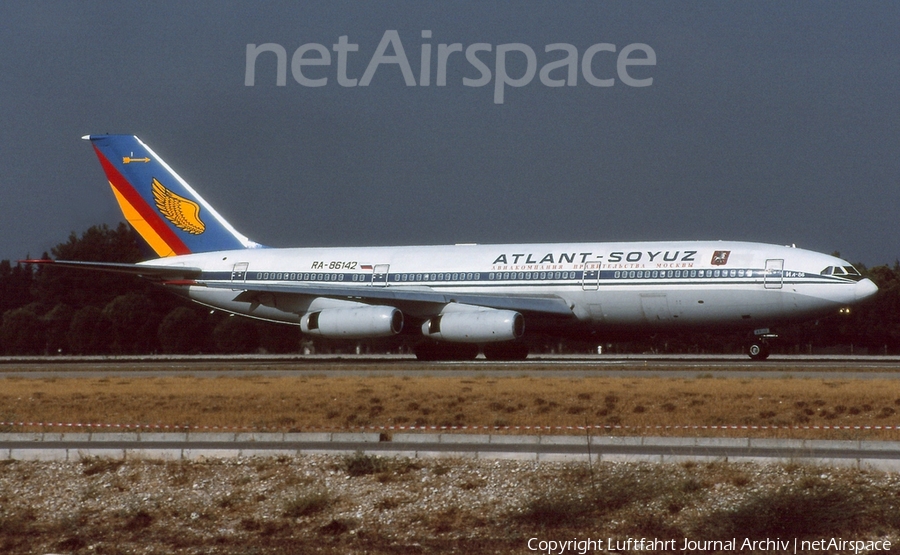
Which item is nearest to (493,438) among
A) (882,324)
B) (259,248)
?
(259,248)

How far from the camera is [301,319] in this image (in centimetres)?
4306

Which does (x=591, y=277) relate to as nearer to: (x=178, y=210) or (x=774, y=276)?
(x=774, y=276)

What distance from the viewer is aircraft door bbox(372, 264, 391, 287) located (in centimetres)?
4319

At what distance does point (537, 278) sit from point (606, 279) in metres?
2.52

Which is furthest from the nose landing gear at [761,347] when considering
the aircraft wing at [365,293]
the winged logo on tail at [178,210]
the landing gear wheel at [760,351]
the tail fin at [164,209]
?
the winged logo on tail at [178,210]

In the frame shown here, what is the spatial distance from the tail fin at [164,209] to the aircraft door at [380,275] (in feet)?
22.7

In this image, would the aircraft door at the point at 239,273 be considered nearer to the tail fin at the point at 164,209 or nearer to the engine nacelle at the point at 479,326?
the tail fin at the point at 164,209

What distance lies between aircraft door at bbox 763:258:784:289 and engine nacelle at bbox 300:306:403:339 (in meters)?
12.3

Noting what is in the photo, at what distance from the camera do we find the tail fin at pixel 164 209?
4778cm

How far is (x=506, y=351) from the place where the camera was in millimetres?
42344

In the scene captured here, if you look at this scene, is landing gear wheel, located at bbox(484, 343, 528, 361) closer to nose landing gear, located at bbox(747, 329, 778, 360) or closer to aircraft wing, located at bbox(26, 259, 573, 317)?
aircraft wing, located at bbox(26, 259, 573, 317)

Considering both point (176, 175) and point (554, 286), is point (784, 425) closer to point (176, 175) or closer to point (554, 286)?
point (554, 286)

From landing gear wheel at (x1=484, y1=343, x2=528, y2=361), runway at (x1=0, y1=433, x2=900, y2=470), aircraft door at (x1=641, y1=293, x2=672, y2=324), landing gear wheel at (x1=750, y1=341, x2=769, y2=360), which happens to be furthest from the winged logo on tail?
runway at (x1=0, y1=433, x2=900, y2=470)

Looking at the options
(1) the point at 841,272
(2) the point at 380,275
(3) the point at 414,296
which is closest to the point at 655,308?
(1) the point at 841,272
